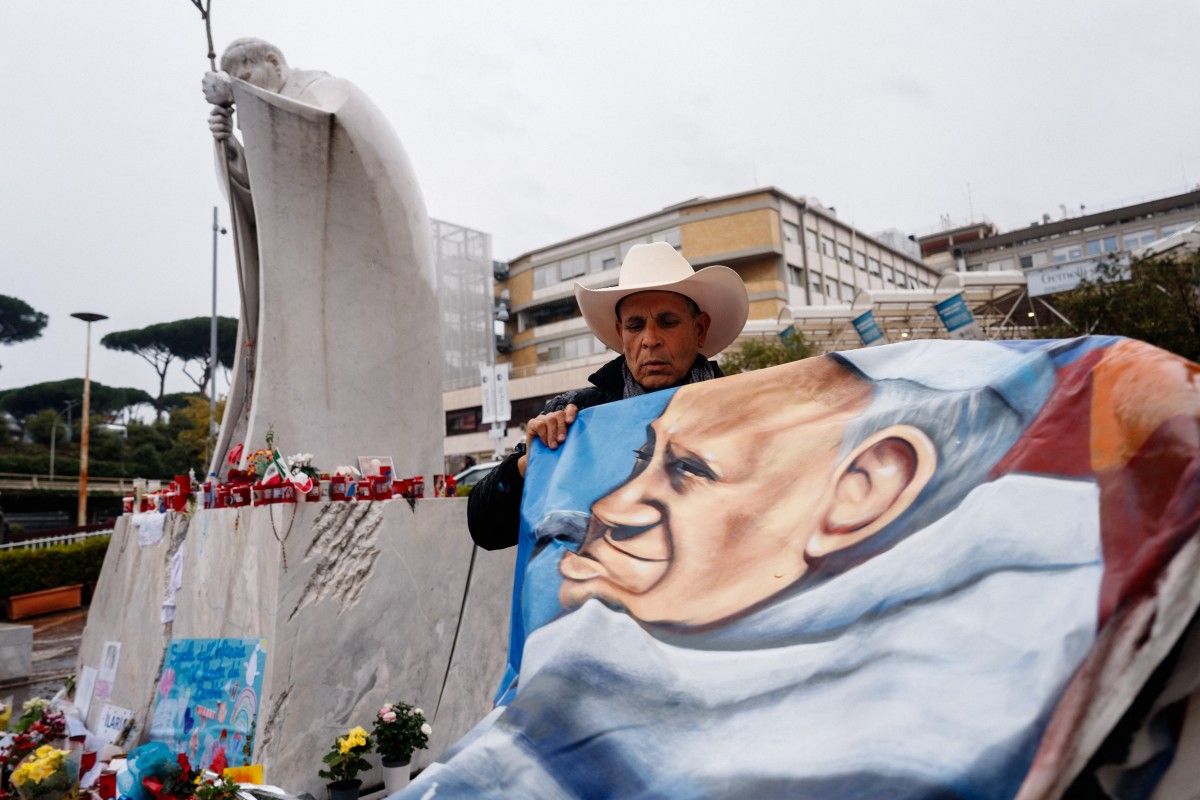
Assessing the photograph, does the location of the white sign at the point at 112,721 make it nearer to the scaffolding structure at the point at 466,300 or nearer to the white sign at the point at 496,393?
the white sign at the point at 496,393

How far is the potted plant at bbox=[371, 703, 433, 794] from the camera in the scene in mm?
3979

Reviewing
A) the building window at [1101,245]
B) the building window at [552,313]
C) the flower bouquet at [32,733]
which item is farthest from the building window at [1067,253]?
the flower bouquet at [32,733]

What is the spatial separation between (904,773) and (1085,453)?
0.71m

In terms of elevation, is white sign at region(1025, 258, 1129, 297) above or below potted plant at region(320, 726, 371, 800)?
above

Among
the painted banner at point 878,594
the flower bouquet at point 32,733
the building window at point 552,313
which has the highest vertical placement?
the building window at point 552,313

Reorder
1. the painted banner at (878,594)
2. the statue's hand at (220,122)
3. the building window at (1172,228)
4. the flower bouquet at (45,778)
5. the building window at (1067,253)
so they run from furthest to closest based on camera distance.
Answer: the building window at (1067,253) < the building window at (1172,228) < the statue's hand at (220,122) < the flower bouquet at (45,778) < the painted banner at (878,594)

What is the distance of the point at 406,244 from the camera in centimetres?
642

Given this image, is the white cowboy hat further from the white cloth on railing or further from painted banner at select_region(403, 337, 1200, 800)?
the white cloth on railing

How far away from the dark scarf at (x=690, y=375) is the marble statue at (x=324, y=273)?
3843mm

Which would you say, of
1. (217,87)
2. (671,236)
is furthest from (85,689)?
(671,236)

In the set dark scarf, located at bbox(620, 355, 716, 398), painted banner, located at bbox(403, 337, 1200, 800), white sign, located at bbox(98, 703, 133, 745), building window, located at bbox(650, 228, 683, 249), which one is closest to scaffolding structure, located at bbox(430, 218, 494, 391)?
building window, located at bbox(650, 228, 683, 249)

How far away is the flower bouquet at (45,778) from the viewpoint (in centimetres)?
338

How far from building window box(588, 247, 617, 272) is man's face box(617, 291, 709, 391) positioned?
4456 centimetres

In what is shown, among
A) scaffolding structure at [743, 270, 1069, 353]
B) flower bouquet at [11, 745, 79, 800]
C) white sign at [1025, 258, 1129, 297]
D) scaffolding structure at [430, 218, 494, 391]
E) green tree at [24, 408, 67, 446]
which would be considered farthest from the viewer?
green tree at [24, 408, 67, 446]
